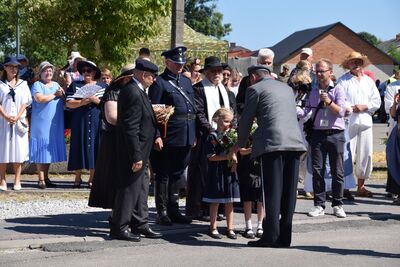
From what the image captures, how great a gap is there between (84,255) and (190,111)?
8.44 feet

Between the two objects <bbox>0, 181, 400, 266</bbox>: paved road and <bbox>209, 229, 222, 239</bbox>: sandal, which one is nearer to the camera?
<bbox>0, 181, 400, 266</bbox>: paved road

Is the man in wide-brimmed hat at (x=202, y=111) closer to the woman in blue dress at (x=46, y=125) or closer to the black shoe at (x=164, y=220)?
the black shoe at (x=164, y=220)

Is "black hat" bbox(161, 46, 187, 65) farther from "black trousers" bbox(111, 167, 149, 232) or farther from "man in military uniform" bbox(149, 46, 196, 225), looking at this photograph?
"black trousers" bbox(111, 167, 149, 232)

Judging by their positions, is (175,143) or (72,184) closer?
(175,143)

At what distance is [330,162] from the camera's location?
423 inches

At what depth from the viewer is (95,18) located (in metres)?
23.2

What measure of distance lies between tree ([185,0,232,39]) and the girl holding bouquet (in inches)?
3311

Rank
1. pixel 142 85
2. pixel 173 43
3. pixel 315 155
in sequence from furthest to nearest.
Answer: pixel 173 43 < pixel 315 155 < pixel 142 85

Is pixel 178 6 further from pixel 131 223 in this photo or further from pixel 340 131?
pixel 131 223

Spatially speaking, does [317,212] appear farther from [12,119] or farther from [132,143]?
[12,119]

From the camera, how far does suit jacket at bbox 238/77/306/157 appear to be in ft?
28.1

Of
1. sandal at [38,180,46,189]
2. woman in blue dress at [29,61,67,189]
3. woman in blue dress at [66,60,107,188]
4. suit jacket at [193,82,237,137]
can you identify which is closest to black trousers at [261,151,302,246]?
suit jacket at [193,82,237,137]

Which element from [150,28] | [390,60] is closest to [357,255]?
[150,28]

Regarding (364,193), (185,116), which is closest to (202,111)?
(185,116)
